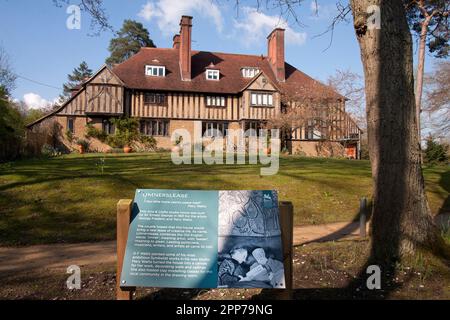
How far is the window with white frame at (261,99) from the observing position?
34.7 m

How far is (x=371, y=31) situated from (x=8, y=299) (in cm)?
544

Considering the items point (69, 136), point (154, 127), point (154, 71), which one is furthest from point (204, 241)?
point (154, 71)

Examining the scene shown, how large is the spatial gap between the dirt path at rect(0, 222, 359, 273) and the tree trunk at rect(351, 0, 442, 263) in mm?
2424

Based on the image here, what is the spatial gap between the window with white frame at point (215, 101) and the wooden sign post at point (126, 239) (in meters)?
31.4

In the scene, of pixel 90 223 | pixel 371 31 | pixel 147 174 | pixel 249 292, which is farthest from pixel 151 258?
pixel 147 174

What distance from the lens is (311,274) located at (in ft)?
17.7

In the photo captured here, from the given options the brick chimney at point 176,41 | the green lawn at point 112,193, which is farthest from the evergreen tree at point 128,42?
the green lawn at point 112,193

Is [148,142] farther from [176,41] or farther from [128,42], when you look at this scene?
[128,42]

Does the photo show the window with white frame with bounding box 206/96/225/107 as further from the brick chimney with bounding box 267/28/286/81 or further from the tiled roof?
the brick chimney with bounding box 267/28/286/81

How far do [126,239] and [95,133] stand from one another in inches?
1164

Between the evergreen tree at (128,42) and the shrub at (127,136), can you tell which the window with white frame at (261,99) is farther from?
the evergreen tree at (128,42)

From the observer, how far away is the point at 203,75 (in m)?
36.5

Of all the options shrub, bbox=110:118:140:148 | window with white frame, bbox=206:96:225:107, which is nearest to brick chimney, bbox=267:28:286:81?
window with white frame, bbox=206:96:225:107

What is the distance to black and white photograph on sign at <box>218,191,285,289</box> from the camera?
12.5ft
